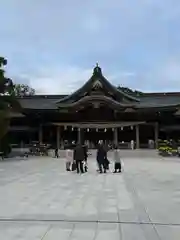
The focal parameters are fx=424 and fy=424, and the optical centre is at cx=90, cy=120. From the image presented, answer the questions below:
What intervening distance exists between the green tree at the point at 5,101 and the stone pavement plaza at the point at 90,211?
17.7 m

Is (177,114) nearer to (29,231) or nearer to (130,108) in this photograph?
(130,108)

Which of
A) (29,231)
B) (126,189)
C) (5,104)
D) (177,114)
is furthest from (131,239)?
(177,114)

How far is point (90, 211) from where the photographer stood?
30.2 feet

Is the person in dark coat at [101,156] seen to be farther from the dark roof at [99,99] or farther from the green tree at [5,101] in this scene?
the dark roof at [99,99]

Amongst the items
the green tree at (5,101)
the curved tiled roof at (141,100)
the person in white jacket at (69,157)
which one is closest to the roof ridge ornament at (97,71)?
the curved tiled roof at (141,100)

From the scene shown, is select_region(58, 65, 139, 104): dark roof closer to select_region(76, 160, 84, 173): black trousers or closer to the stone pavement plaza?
select_region(76, 160, 84, 173): black trousers

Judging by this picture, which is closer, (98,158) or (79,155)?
(79,155)

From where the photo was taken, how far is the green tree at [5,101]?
32.4m

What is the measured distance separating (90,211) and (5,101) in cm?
2604

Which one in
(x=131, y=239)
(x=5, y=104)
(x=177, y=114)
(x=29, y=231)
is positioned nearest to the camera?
(x=131, y=239)

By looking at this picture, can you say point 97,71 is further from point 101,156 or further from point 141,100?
point 101,156

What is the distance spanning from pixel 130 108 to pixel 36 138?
38.4ft

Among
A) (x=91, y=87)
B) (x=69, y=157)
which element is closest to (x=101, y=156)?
(x=69, y=157)

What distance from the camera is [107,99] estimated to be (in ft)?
157
